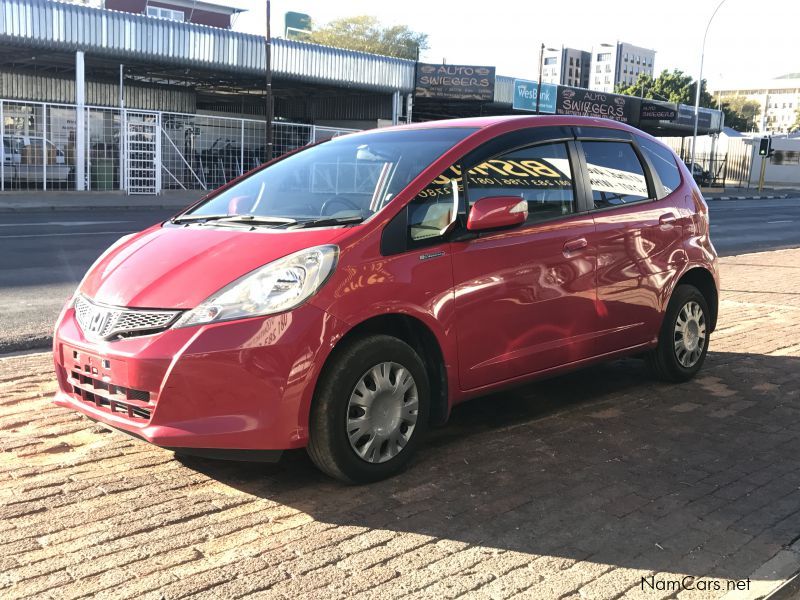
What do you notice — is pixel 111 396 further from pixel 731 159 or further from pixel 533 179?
pixel 731 159

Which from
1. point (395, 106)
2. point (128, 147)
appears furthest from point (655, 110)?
point (128, 147)

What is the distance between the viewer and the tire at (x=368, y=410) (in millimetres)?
3639

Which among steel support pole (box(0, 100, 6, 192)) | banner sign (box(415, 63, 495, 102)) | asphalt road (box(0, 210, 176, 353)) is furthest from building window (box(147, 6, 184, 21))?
asphalt road (box(0, 210, 176, 353))

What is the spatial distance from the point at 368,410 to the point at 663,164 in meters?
3.13

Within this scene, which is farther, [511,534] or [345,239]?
[345,239]

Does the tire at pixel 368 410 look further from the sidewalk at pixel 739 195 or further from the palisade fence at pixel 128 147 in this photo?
the sidewalk at pixel 739 195

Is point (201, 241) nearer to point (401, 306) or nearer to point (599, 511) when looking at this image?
point (401, 306)

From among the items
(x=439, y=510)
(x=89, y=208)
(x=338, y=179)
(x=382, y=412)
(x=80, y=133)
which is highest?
(x=80, y=133)

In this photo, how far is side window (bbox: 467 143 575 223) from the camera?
4.40 m

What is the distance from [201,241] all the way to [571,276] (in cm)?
209

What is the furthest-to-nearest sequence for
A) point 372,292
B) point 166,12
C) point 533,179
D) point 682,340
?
1. point 166,12
2. point 682,340
3. point 533,179
4. point 372,292

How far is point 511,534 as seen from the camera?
3.39 meters

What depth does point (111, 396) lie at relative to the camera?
3637 mm

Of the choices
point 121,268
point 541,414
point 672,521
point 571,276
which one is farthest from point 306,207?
point 672,521
